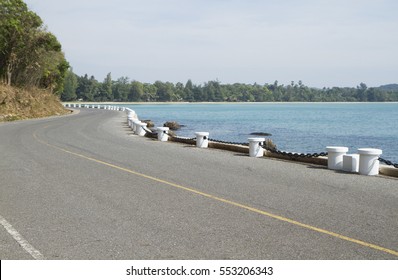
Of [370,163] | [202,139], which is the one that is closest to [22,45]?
[202,139]

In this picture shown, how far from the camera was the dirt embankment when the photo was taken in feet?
168

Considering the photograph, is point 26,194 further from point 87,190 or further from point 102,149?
point 102,149

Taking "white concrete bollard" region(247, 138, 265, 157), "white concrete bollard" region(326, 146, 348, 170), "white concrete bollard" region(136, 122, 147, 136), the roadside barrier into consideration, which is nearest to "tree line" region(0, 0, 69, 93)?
"white concrete bollard" region(136, 122, 147, 136)

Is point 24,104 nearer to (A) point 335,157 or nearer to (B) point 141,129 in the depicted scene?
(B) point 141,129

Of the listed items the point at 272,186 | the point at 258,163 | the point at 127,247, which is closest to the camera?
the point at 127,247

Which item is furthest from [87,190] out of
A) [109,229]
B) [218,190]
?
[109,229]

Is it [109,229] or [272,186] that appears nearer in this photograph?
[109,229]

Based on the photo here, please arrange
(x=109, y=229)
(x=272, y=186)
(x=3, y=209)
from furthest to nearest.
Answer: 1. (x=272, y=186)
2. (x=3, y=209)
3. (x=109, y=229)

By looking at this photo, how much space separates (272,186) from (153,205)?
127 inches

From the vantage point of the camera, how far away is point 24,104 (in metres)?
55.4

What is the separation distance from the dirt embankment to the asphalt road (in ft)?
128

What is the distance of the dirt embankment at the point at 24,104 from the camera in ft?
168

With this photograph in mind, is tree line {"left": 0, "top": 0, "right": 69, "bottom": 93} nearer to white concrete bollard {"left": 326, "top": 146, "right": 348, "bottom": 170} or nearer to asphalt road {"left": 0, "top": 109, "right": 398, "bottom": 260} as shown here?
asphalt road {"left": 0, "top": 109, "right": 398, "bottom": 260}

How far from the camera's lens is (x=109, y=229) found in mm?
7289
